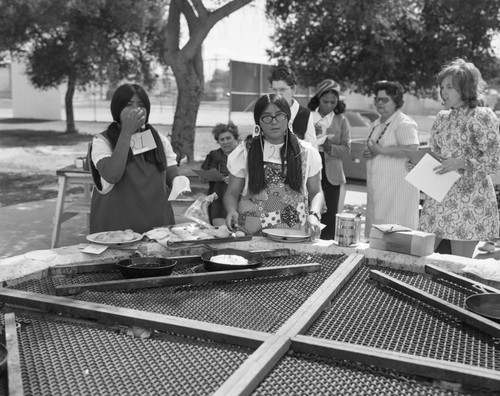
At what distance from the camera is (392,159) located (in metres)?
4.92

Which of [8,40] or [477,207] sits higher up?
[8,40]

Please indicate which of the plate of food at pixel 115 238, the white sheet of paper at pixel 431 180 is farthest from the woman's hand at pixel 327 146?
the plate of food at pixel 115 238

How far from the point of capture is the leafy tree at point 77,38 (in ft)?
51.3

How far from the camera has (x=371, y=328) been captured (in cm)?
193

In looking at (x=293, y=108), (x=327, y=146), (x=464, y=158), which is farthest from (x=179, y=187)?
(x=327, y=146)

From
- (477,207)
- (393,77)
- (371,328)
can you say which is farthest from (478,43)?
(371,328)

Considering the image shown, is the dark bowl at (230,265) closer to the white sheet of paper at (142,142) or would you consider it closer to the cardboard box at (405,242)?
the cardboard box at (405,242)

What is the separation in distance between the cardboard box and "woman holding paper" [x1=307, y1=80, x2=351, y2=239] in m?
2.61

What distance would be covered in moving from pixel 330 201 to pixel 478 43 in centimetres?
932

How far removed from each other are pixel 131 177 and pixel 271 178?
0.75 meters

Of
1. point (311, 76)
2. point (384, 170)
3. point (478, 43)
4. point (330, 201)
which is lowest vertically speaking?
point (330, 201)

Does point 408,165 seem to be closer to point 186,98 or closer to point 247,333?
point 247,333

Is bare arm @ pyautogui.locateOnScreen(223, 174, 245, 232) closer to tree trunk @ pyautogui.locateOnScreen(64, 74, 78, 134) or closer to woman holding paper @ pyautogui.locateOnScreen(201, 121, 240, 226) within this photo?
woman holding paper @ pyautogui.locateOnScreen(201, 121, 240, 226)

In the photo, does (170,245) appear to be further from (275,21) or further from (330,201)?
(275,21)
